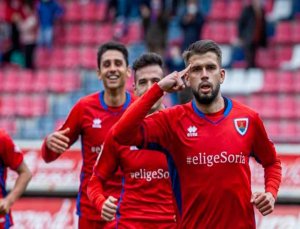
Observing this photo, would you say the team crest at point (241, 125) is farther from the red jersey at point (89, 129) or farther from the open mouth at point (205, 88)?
the red jersey at point (89, 129)

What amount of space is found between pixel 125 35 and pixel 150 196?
42.7 ft

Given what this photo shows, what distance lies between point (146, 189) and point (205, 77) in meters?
1.89

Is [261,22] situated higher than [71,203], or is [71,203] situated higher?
[261,22]

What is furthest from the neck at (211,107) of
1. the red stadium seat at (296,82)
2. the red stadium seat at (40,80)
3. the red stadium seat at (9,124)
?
the red stadium seat at (40,80)

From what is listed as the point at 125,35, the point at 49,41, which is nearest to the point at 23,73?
the point at 49,41

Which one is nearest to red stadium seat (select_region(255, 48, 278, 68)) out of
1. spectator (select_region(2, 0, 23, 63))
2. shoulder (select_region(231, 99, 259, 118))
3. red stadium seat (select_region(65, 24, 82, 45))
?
red stadium seat (select_region(65, 24, 82, 45))

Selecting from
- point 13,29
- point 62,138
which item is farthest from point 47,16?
point 62,138

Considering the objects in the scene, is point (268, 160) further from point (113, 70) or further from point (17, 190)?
point (17, 190)

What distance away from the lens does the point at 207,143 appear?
22.6 feet

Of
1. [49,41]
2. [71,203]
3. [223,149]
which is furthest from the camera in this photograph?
[49,41]

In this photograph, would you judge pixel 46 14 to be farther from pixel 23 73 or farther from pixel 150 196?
pixel 150 196

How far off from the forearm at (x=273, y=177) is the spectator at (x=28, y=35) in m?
14.5

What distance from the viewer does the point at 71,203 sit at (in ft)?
37.8

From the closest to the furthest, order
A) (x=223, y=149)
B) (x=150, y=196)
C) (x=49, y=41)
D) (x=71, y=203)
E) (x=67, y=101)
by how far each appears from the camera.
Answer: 1. (x=223, y=149)
2. (x=150, y=196)
3. (x=71, y=203)
4. (x=67, y=101)
5. (x=49, y=41)
